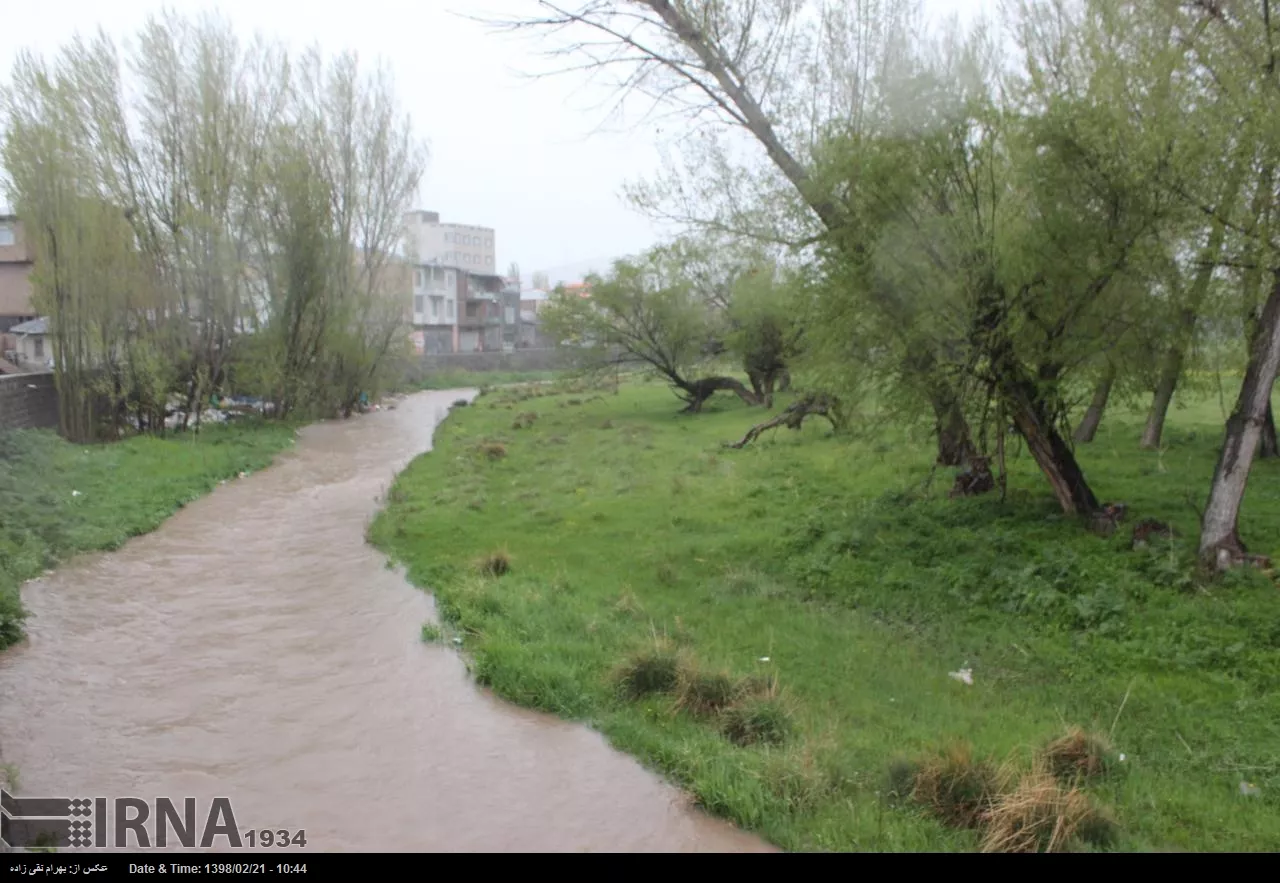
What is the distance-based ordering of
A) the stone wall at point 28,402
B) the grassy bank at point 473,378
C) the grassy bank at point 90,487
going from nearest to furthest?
the grassy bank at point 90,487 < the stone wall at point 28,402 < the grassy bank at point 473,378

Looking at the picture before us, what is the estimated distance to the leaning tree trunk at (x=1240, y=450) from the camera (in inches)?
329

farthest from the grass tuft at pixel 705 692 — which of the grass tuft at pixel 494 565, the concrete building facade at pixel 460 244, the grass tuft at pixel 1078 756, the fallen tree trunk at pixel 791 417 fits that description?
the concrete building facade at pixel 460 244

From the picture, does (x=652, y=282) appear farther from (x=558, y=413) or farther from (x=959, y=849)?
(x=959, y=849)

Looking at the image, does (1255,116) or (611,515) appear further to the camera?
(611,515)

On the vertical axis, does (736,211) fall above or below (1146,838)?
above

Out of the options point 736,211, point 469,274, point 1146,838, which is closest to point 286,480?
point 736,211

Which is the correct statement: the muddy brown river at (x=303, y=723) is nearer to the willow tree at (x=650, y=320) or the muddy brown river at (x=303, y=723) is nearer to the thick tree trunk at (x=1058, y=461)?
the thick tree trunk at (x=1058, y=461)

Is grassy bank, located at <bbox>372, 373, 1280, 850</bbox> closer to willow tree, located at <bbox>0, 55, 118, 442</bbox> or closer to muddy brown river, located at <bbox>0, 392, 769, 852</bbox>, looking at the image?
muddy brown river, located at <bbox>0, 392, 769, 852</bbox>

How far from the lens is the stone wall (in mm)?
21406

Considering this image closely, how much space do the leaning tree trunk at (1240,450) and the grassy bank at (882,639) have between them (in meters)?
0.34

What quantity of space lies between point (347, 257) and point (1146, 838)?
3232 centimetres

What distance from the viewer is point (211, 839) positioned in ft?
15.9

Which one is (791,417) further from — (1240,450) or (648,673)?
(648,673)

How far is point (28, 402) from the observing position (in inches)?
894
